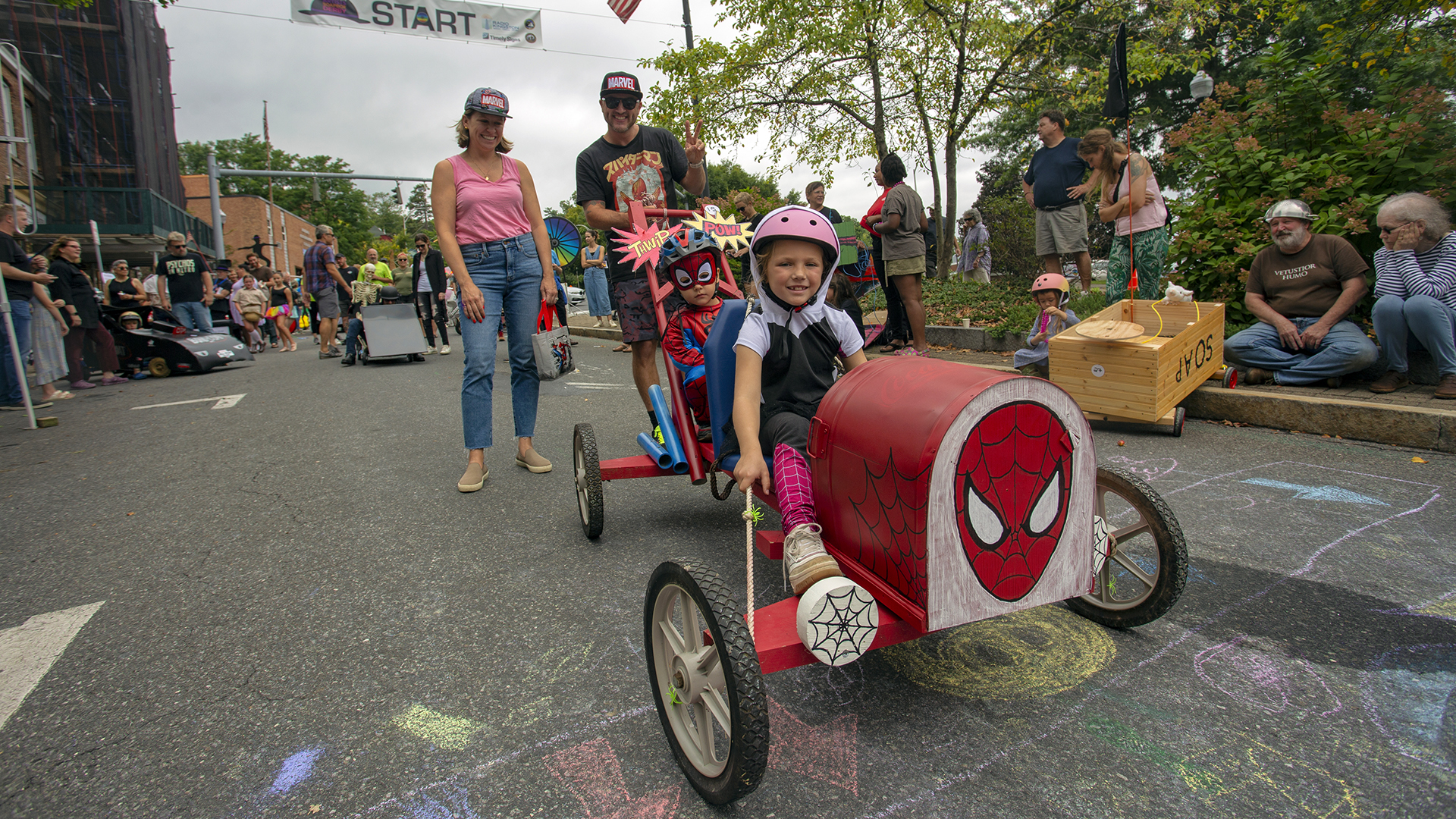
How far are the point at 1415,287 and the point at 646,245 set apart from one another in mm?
4629

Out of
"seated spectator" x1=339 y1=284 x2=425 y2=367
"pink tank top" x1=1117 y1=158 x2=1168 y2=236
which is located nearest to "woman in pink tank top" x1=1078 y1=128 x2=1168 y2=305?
"pink tank top" x1=1117 y1=158 x2=1168 y2=236

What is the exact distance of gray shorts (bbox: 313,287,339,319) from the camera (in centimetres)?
1168

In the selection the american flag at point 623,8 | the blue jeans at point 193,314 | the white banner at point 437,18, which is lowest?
the blue jeans at point 193,314

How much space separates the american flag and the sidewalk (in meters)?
10.9

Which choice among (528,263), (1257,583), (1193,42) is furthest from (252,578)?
(1193,42)

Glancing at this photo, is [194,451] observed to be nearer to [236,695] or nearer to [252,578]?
[252,578]

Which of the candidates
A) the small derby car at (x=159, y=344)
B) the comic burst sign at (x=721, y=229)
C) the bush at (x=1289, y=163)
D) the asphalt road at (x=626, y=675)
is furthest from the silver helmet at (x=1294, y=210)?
the small derby car at (x=159, y=344)

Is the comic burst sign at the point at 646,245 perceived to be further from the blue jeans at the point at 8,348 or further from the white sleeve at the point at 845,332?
the blue jeans at the point at 8,348

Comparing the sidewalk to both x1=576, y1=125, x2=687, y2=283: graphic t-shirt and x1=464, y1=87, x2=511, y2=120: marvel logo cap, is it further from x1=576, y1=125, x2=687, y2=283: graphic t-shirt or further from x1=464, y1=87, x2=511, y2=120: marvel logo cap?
x1=464, y1=87, x2=511, y2=120: marvel logo cap

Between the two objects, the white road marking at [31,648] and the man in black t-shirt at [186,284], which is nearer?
the white road marking at [31,648]

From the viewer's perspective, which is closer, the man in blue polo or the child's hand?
the child's hand

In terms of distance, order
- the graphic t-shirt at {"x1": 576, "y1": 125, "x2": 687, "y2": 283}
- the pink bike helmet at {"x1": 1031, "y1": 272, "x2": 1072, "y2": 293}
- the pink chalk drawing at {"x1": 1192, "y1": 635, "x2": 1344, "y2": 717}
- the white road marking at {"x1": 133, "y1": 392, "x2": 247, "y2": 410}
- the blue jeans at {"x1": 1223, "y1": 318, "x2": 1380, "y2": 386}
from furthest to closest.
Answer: the white road marking at {"x1": 133, "y1": 392, "x2": 247, "y2": 410} → the pink bike helmet at {"x1": 1031, "y1": 272, "x2": 1072, "y2": 293} → the blue jeans at {"x1": 1223, "y1": 318, "x2": 1380, "y2": 386} → the graphic t-shirt at {"x1": 576, "y1": 125, "x2": 687, "y2": 283} → the pink chalk drawing at {"x1": 1192, "y1": 635, "x2": 1344, "y2": 717}

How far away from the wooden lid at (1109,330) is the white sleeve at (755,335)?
2.98 meters

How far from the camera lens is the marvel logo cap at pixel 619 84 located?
4031 millimetres
